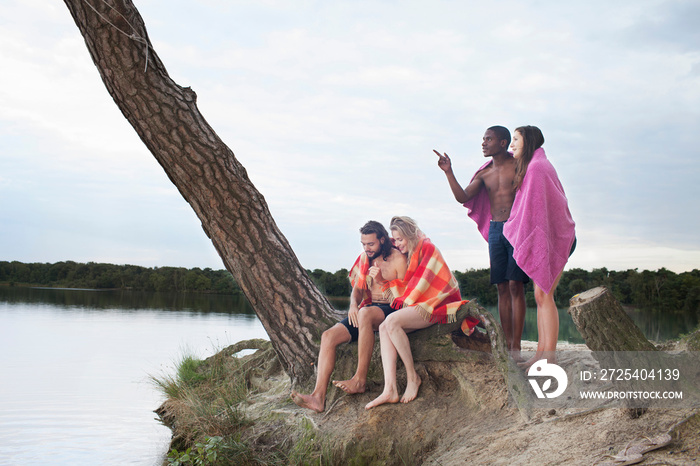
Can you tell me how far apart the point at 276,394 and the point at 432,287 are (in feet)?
6.99

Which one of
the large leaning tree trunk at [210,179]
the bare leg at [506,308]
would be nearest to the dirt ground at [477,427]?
the bare leg at [506,308]

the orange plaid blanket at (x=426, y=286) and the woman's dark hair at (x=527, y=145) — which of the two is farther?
the orange plaid blanket at (x=426, y=286)

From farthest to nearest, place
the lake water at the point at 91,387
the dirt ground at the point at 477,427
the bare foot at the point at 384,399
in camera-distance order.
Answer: the lake water at the point at 91,387 < the bare foot at the point at 384,399 < the dirt ground at the point at 477,427

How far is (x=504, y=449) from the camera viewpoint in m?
3.31

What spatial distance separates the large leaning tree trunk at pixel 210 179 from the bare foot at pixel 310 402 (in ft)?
1.13

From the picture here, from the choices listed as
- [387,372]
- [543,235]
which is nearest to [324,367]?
[387,372]

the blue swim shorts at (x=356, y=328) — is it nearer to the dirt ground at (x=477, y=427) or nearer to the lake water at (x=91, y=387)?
the dirt ground at (x=477, y=427)

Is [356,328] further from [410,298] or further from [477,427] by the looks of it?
[477,427]

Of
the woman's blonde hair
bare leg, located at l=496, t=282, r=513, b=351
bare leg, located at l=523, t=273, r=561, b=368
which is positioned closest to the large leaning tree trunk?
the woman's blonde hair

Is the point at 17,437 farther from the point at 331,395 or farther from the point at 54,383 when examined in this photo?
the point at 331,395

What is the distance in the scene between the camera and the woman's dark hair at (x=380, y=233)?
12.9 ft

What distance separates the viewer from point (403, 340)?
3.94 m

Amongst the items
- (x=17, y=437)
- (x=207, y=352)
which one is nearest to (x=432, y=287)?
(x=207, y=352)

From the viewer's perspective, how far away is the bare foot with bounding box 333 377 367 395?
4090mm
